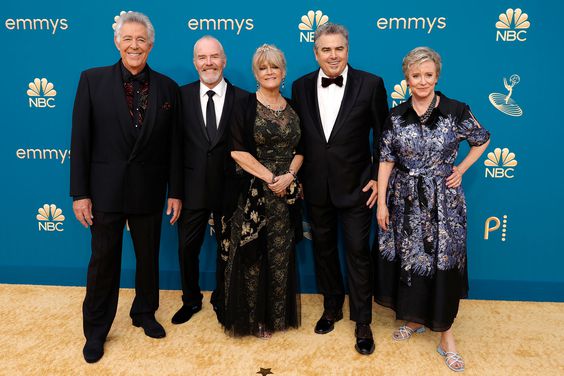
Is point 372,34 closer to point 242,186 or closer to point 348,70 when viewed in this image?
point 348,70

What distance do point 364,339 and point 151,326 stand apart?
1289mm

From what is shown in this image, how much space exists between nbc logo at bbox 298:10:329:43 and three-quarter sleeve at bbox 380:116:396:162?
3.37 ft

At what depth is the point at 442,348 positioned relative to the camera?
105 inches

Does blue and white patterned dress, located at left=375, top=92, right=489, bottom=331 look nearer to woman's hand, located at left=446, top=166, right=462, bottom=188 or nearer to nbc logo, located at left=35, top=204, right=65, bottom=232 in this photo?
woman's hand, located at left=446, top=166, right=462, bottom=188

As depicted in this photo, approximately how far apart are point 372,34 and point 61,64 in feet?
7.27

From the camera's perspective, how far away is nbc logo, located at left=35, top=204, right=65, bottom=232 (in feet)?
11.7

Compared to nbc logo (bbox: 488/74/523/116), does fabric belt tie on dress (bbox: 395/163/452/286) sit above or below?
below

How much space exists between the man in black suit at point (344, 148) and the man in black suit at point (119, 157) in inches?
31.5

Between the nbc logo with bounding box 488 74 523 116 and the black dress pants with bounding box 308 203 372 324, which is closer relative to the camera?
the black dress pants with bounding box 308 203 372 324

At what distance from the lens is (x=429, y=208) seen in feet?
8.12

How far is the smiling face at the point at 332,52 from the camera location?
2.54 metres

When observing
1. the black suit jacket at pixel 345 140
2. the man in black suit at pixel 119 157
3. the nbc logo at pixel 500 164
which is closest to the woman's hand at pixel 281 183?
the black suit jacket at pixel 345 140

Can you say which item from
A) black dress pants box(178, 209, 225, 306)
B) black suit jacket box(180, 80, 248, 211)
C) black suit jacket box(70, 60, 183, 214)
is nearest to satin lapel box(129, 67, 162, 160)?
black suit jacket box(70, 60, 183, 214)

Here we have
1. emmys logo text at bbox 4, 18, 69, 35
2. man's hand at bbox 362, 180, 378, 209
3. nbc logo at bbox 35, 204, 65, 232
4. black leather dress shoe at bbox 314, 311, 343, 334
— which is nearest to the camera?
man's hand at bbox 362, 180, 378, 209
